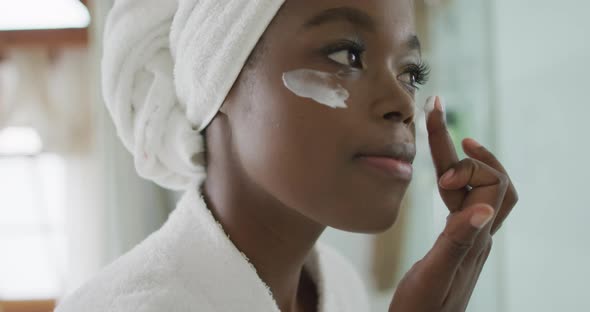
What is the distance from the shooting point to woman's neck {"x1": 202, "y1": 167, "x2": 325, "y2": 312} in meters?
0.54

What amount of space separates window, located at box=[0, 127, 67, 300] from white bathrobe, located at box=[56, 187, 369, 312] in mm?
2276

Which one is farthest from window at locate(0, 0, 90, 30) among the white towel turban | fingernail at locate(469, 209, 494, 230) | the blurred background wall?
fingernail at locate(469, 209, 494, 230)

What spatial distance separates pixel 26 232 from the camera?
254cm

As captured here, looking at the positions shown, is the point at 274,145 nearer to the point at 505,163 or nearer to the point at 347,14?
the point at 347,14

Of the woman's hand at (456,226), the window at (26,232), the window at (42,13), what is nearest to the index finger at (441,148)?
the woman's hand at (456,226)

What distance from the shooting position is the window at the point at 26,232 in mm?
2525

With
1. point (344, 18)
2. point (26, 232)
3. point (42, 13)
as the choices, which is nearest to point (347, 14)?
point (344, 18)

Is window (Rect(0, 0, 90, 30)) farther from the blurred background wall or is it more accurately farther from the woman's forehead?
the woman's forehead

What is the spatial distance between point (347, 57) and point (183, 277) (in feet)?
0.91

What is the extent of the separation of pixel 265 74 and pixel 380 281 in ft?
2.95

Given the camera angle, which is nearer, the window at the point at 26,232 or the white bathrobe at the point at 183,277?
the white bathrobe at the point at 183,277

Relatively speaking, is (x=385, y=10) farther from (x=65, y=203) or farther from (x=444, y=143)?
(x=65, y=203)

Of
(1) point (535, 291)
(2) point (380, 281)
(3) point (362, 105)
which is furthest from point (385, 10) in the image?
(2) point (380, 281)

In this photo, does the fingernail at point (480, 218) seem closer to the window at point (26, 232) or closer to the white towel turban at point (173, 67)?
the white towel turban at point (173, 67)
